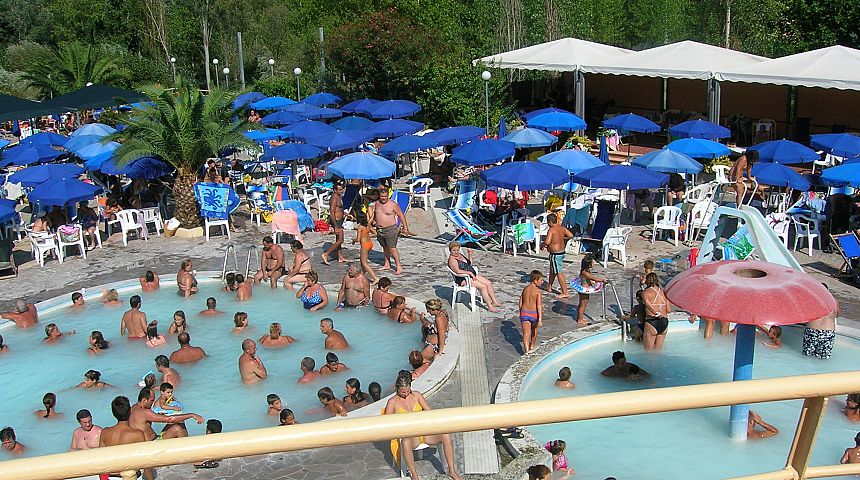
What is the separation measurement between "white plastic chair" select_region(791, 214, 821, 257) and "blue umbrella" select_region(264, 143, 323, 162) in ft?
34.3

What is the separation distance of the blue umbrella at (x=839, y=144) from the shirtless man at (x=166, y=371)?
14.2 meters

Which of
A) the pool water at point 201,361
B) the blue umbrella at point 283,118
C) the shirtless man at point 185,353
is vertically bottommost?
the pool water at point 201,361

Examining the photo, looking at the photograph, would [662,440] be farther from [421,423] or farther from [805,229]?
[805,229]

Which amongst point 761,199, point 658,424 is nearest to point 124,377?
point 658,424

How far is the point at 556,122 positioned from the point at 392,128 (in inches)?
171

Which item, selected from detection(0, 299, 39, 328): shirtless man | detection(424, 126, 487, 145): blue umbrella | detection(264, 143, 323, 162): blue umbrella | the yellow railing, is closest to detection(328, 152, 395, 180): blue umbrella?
detection(264, 143, 323, 162): blue umbrella

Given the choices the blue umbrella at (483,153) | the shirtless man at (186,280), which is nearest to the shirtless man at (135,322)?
the shirtless man at (186,280)

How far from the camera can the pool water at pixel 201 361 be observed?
10.3m

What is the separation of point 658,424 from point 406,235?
29.3 feet

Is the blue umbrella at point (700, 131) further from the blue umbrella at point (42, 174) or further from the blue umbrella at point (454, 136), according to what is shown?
the blue umbrella at point (42, 174)

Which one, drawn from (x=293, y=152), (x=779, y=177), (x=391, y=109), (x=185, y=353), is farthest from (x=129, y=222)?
(x=779, y=177)

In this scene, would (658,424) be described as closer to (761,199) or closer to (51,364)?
(51,364)

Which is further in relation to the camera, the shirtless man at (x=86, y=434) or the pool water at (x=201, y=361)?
the pool water at (x=201, y=361)

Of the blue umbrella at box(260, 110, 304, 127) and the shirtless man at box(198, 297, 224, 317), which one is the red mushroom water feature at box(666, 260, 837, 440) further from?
the blue umbrella at box(260, 110, 304, 127)
